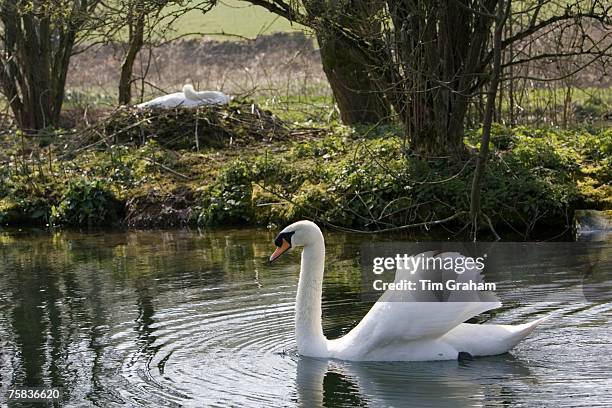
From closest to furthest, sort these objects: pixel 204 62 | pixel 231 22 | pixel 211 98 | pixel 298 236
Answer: pixel 298 236 < pixel 211 98 < pixel 204 62 < pixel 231 22

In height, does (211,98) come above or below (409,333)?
above

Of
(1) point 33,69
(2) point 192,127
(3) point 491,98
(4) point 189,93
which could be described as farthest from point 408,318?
(1) point 33,69

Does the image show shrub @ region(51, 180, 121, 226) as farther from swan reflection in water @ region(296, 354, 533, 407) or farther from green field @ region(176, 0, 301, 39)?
green field @ region(176, 0, 301, 39)

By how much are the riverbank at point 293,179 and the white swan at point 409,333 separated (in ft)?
12.2

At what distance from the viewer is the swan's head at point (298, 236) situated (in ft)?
28.8

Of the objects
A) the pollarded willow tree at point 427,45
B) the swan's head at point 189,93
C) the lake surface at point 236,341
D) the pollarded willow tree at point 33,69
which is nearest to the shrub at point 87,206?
the swan's head at point 189,93

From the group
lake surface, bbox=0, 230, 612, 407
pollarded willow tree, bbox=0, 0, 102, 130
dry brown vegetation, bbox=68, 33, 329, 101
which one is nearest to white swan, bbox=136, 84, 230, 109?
pollarded willow tree, bbox=0, 0, 102, 130

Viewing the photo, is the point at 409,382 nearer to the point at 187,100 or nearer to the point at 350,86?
the point at 350,86

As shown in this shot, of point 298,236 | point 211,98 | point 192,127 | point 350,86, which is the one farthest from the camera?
point 211,98

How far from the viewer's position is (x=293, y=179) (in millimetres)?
15367

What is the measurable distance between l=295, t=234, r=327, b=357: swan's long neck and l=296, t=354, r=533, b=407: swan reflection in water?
0.34 ft

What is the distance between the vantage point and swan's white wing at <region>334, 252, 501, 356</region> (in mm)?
8172

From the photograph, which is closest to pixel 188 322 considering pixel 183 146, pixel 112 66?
pixel 183 146

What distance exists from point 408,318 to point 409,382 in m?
0.53
